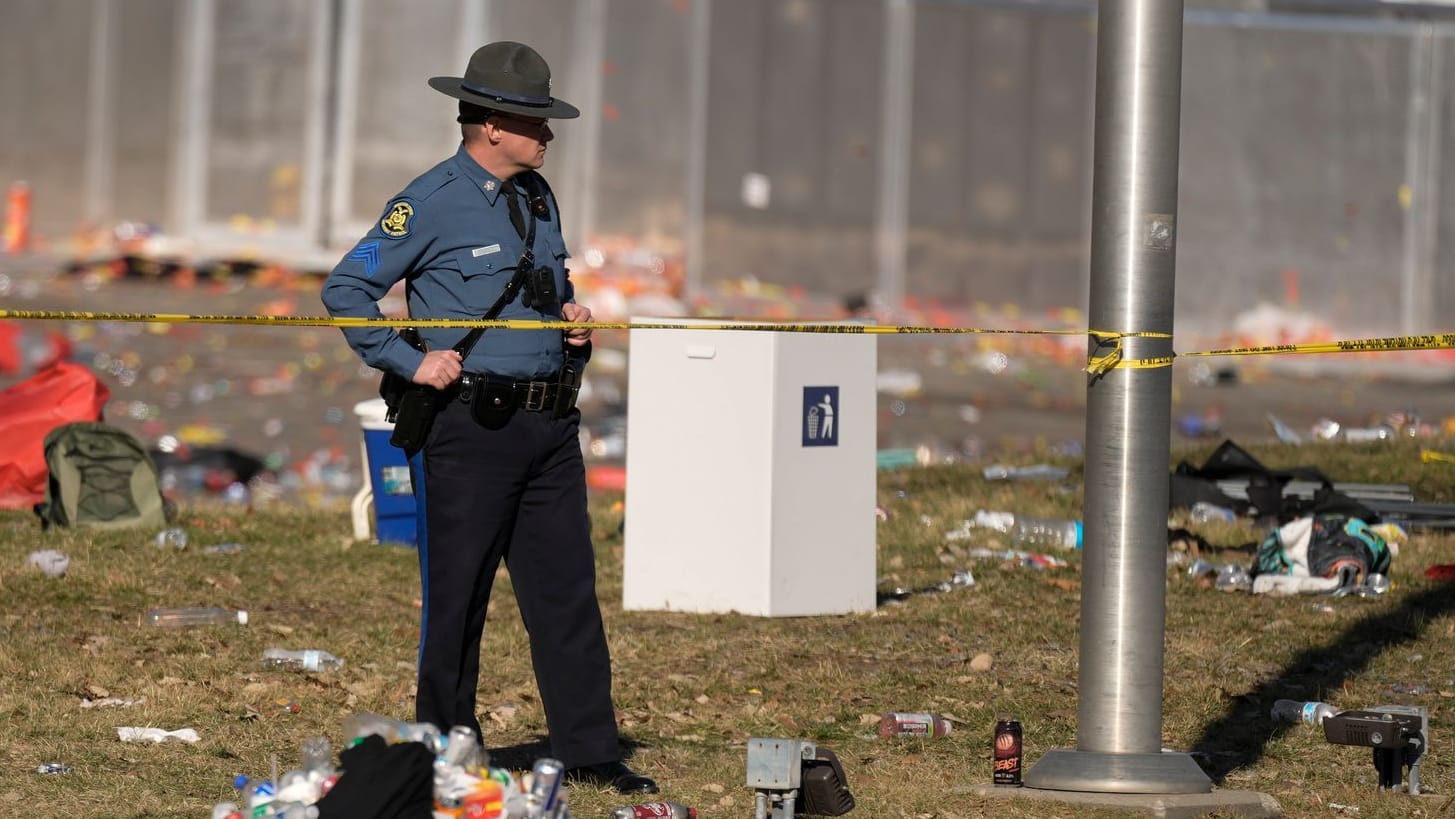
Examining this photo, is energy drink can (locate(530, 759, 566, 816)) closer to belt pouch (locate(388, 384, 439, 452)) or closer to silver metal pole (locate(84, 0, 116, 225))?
belt pouch (locate(388, 384, 439, 452))

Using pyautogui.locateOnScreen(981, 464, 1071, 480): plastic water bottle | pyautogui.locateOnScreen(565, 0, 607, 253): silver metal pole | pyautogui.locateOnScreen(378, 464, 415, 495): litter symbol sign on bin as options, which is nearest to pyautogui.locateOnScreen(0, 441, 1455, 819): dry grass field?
pyautogui.locateOnScreen(378, 464, 415, 495): litter symbol sign on bin

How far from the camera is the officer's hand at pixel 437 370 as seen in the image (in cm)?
543

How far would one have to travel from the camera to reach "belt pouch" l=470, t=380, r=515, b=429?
5.56 metres

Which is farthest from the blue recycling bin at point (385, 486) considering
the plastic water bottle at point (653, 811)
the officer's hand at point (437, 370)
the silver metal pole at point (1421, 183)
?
the silver metal pole at point (1421, 183)

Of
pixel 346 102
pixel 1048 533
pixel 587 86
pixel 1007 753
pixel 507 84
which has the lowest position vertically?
pixel 1007 753

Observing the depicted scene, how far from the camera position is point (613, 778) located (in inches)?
230

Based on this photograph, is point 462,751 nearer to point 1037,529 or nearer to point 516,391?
point 516,391

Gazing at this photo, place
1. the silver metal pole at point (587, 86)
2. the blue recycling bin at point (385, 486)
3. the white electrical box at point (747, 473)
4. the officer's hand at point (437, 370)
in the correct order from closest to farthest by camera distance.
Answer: the officer's hand at point (437, 370) → the white electrical box at point (747, 473) → the blue recycling bin at point (385, 486) → the silver metal pole at point (587, 86)

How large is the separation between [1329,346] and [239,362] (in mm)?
14282

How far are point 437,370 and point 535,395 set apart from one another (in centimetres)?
32

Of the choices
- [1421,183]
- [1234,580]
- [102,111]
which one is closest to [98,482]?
[1234,580]

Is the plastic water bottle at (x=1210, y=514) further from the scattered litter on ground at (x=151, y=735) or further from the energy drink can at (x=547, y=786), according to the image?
the energy drink can at (x=547, y=786)

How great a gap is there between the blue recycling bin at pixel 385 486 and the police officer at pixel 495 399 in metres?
4.45

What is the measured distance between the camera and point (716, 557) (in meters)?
8.75
